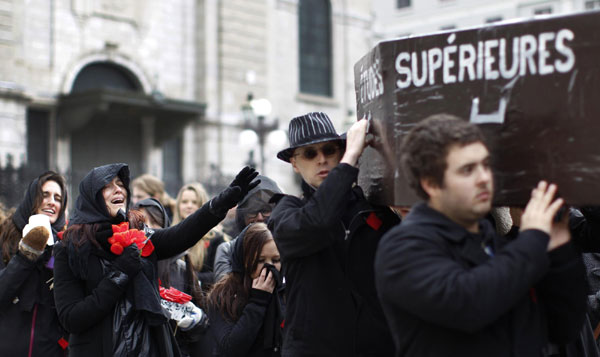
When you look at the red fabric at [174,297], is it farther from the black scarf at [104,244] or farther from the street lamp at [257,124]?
the street lamp at [257,124]

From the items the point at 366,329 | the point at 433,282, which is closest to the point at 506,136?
the point at 433,282

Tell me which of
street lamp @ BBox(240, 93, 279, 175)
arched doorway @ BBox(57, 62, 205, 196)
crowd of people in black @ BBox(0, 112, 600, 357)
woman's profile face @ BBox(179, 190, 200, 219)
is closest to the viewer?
crowd of people in black @ BBox(0, 112, 600, 357)

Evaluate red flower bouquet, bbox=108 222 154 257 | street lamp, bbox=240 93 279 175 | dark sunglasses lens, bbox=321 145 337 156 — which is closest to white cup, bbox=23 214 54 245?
red flower bouquet, bbox=108 222 154 257

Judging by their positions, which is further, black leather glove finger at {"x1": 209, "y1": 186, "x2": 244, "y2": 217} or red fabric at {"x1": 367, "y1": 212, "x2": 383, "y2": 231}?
black leather glove finger at {"x1": 209, "y1": 186, "x2": 244, "y2": 217}

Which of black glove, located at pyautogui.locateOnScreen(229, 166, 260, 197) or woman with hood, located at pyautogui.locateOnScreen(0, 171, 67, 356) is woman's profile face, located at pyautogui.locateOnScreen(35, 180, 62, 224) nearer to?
woman with hood, located at pyautogui.locateOnScreen(0, 171, 67, 356)

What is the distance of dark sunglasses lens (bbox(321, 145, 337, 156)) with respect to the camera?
3.75 meters

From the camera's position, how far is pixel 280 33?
27484 millimetres

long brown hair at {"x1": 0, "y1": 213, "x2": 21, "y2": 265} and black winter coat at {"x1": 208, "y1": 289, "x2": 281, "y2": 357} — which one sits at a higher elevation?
long brown hair at {"x1": 0, "y1": 213, "x2": 21, "y2": 265}

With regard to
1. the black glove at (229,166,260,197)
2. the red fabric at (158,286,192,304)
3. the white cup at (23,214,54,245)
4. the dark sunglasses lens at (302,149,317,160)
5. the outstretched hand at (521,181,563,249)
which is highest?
the dark sunglasses lens at (302,149,317,160)

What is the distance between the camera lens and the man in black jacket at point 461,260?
2.42 m

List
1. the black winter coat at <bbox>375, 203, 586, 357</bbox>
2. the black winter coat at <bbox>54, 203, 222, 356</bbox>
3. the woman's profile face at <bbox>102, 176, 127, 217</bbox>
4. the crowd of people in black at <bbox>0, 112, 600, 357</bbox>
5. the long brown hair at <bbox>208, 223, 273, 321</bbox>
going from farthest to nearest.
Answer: the long brown hair at <bbox>208, 223, 273, 321</bbox>, the woman's profile face at <bbox>102, 176, 127, 217</bbox>, the black winter coat at <bbox>54, 203, 222, 356</bbox>, the crowd of people in black at <bbox>0, 112, 600, 357</bbox>, the black winter coat at <bbox>375, 203, 586, 357</bbox>

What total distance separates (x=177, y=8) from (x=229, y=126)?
4266 millimetres

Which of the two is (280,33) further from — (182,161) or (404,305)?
(404,305)

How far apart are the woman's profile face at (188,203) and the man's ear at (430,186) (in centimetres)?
543
